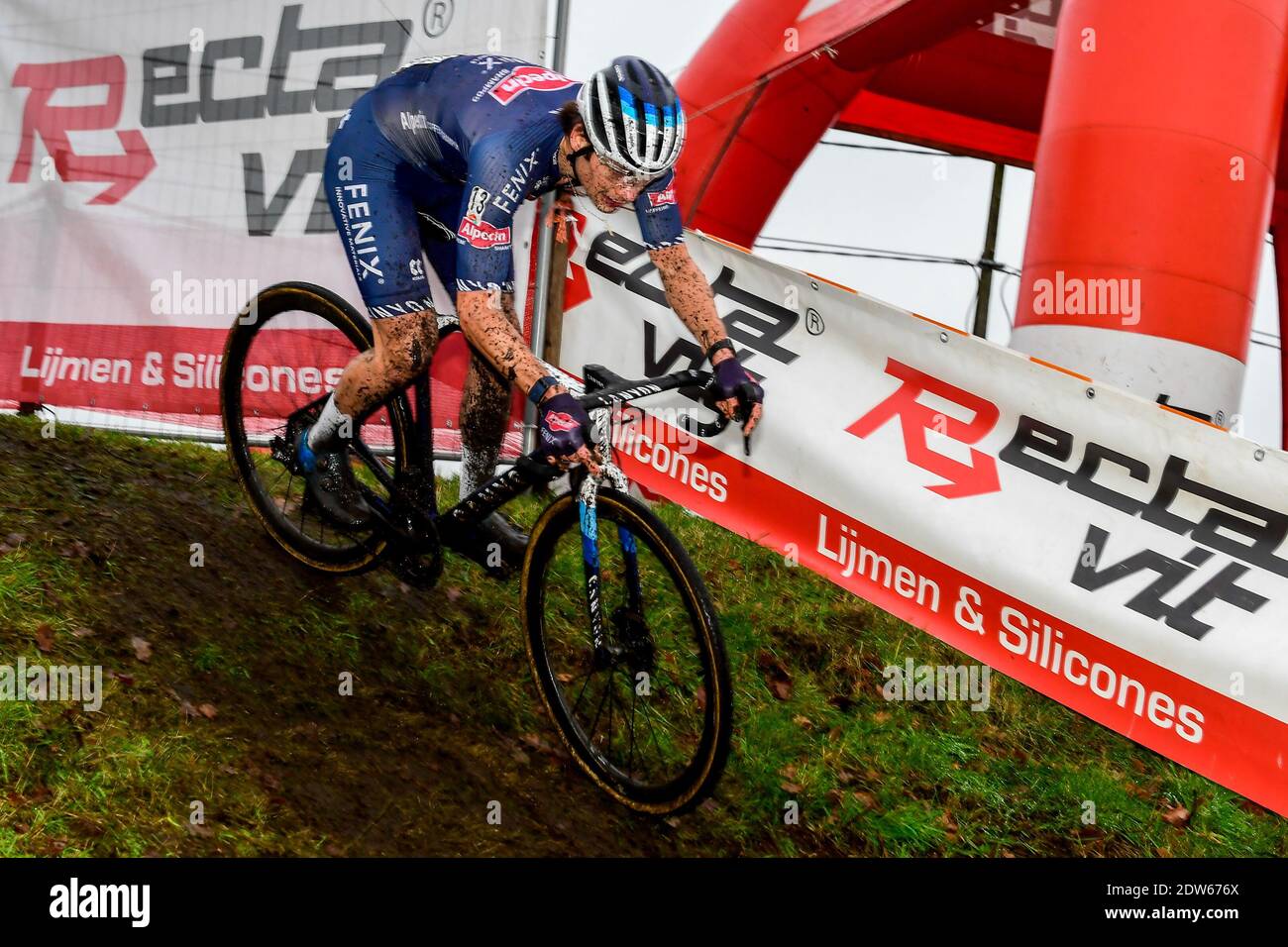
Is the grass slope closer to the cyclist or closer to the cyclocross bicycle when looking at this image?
the cyclocross bicycle

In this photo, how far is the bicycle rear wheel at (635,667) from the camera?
346cm

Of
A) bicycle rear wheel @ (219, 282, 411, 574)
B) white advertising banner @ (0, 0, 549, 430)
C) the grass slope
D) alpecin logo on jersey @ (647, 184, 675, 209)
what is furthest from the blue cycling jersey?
white advertising banner @ (0, 0, 549, 430)

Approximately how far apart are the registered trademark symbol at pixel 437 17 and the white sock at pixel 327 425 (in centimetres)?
272

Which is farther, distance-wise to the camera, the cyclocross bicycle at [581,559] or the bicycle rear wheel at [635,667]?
the cyclocross bicycle at [581,559]

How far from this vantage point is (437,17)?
614 centimetres

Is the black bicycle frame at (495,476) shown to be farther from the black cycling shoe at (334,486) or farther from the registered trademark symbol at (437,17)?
the registered trademark symbol at (437,17)

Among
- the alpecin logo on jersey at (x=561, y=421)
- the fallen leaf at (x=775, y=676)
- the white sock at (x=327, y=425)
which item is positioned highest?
the alpecin logo on jersey at (x=561, y=421)

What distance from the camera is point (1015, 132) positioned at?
1205 cm

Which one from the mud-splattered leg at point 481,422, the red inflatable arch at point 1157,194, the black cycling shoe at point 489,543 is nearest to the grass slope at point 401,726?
the black cycling shoe at point 489,543

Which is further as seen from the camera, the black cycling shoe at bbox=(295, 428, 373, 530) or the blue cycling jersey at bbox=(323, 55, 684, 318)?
the black cycling shoe at bbox=(295, 428, 373, 530)

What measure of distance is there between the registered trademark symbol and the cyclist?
2113 mm

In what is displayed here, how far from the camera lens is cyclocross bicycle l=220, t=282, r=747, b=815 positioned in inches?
141

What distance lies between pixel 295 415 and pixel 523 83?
73.8 inches

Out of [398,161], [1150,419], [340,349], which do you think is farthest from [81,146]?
[1150,419]
